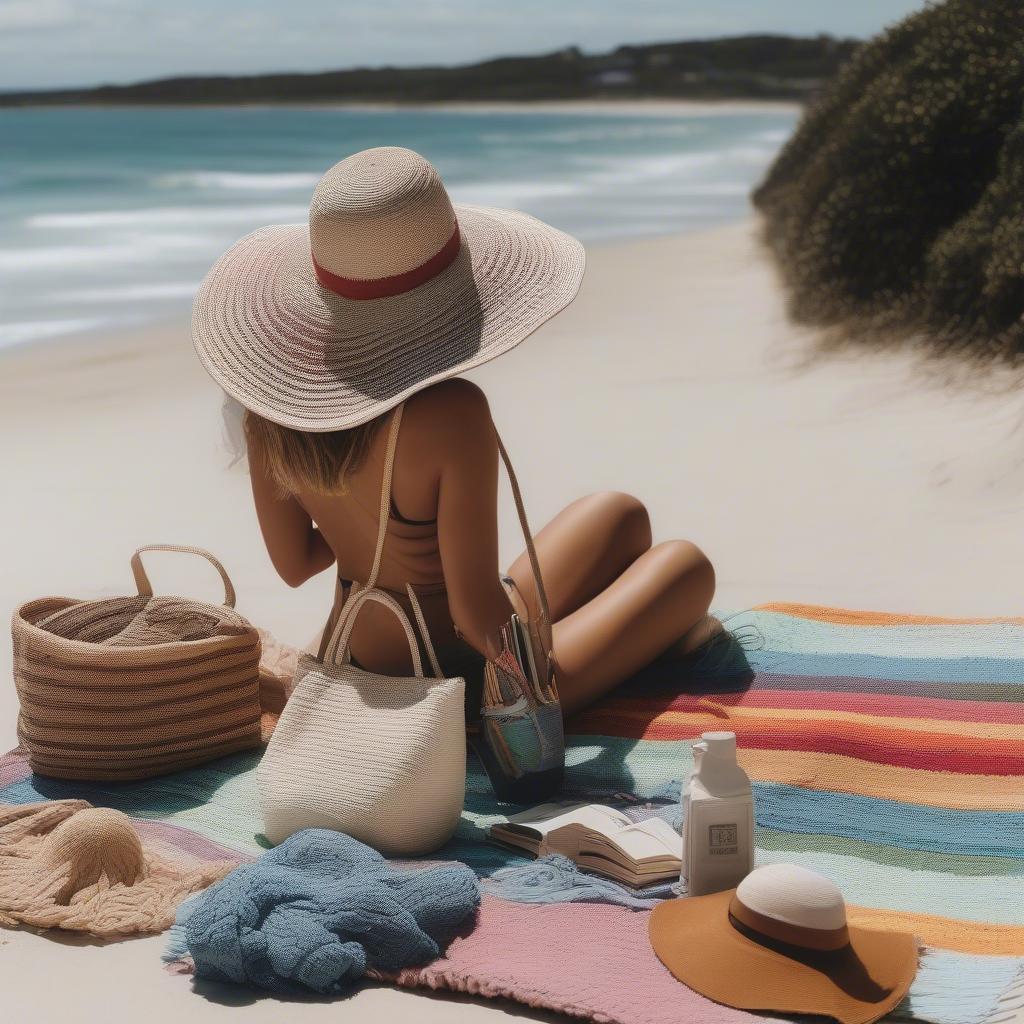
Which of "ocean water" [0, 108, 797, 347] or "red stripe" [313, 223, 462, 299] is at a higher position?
"red stripe" [313, 223, 462, 299]

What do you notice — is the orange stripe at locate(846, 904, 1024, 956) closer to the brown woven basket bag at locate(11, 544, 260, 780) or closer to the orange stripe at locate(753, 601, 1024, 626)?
the orange stripe at locate(753, 601, 1024, 626)

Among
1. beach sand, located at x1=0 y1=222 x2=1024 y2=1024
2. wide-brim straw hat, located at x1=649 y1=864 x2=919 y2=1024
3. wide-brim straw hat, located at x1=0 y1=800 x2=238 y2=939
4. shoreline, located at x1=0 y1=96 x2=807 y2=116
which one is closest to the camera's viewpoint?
wide-brim straw hat, located at x1=649 y1=864 x2=919 y2=1024

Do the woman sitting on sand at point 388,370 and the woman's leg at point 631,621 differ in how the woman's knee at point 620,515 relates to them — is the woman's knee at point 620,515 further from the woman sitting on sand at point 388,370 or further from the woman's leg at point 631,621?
the woman sitting on sand at point 388,370

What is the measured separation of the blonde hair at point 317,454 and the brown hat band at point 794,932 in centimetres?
113

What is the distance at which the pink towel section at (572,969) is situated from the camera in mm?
2281

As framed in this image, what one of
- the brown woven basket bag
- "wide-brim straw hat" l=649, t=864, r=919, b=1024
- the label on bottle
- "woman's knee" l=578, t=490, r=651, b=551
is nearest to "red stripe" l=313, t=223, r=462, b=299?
the brown woven basket bag

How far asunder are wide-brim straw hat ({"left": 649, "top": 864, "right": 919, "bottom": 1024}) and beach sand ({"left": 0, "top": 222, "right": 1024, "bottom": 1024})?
1.10 feet

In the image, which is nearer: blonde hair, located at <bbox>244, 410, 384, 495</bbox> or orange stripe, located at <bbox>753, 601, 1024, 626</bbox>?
blonde hair, located at <bbox>244, 410, 384, 495</bbox>

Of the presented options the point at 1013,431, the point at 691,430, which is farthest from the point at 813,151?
the point at 1013,431

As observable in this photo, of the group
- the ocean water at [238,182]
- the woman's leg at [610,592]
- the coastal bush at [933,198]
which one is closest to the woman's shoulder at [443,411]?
the woman's leg at [610,592]

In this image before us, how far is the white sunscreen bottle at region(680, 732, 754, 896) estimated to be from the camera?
2.55 m

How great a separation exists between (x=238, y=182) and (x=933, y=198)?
2037 cm

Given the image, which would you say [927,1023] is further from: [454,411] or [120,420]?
[120,420]

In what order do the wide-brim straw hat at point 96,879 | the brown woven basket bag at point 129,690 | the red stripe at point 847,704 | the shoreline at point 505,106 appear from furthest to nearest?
the shoreline at point 505,106
the red stripe at point 847,704
the brown woven basket bag at point 129,690
the wide-brim straw hat at point 96,879
